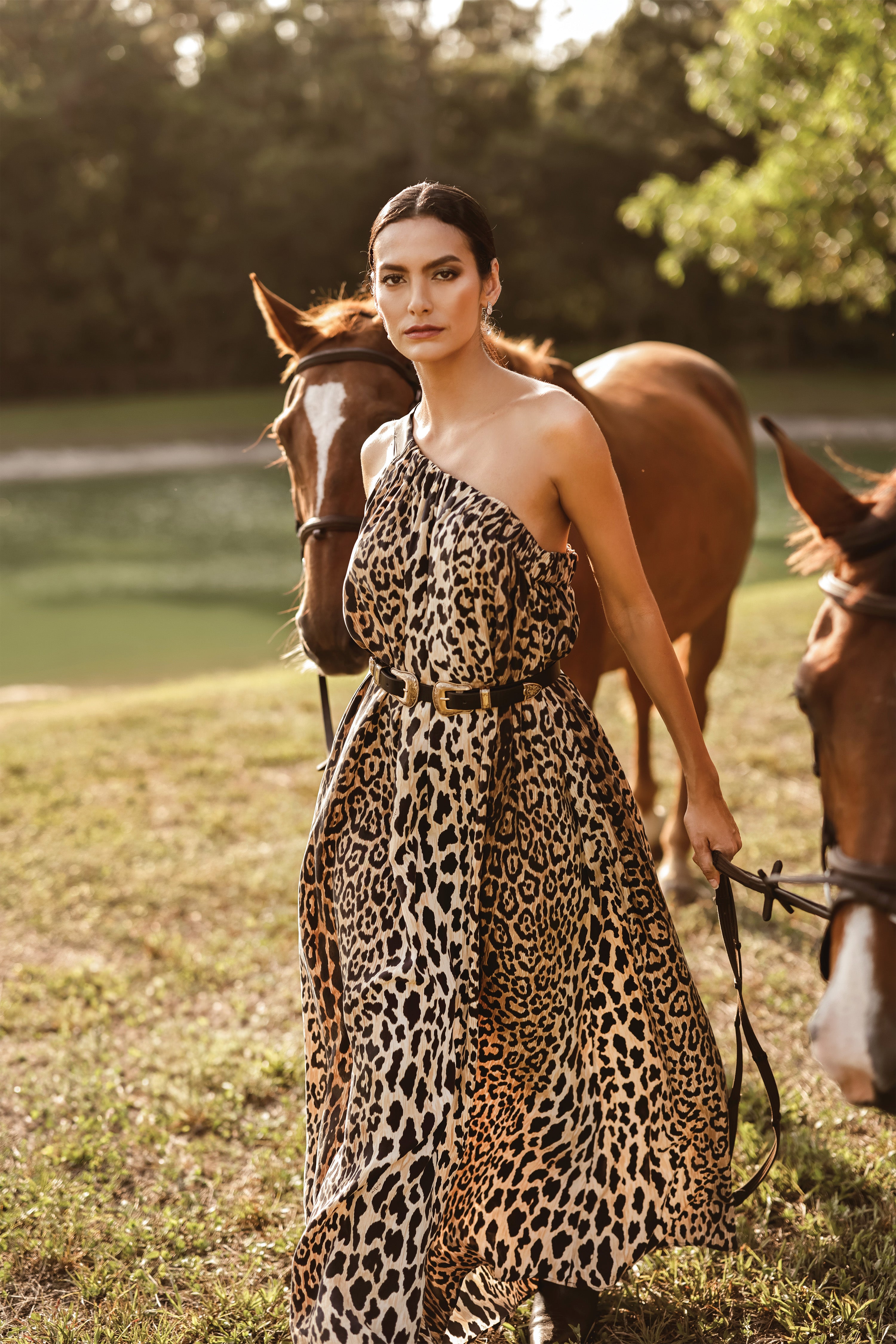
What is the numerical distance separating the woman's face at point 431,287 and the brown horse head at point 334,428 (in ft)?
2.16

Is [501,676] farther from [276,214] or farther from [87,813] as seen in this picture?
[276,214]

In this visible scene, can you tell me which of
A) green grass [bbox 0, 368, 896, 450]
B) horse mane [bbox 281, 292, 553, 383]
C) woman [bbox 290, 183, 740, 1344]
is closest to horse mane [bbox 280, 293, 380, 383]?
horse mane [bbox 281, 292, 553, 383]

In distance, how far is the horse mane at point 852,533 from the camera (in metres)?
1.82

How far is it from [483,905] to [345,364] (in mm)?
1702

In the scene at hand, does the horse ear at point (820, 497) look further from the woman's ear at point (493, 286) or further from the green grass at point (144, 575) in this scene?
the green grass at point (144, 575)

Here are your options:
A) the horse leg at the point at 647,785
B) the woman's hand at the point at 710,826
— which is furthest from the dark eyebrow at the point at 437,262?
the horse leg at the point at 647,785

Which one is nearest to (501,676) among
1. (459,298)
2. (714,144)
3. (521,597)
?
(521,597)

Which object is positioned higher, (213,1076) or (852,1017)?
(852,1017)

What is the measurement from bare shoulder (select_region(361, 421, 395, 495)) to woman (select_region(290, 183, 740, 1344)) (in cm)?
1

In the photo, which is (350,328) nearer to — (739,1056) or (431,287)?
(431,287)

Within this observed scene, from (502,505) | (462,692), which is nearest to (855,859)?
(462,692)

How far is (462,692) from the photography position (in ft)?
7.39

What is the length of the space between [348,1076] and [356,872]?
1.46 feet

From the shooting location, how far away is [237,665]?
12.2m
